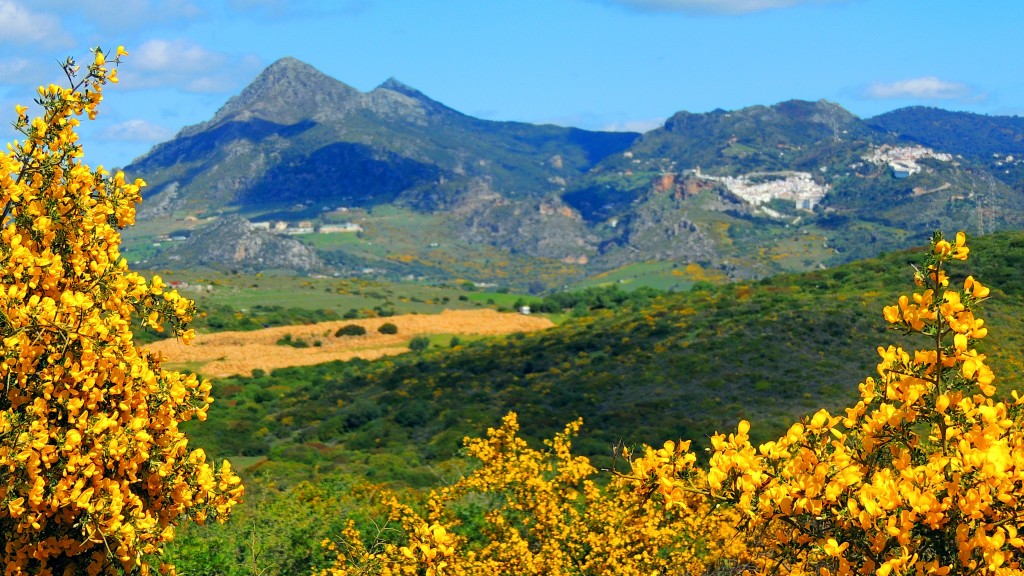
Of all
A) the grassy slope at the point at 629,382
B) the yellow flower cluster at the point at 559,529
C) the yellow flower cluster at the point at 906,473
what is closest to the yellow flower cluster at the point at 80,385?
the yellow flower cluster at the point at 906,473

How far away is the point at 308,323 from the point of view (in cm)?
13562

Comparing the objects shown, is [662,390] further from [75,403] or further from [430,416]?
[75,403]

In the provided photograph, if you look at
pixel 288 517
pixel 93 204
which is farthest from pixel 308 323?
pixel 93 204

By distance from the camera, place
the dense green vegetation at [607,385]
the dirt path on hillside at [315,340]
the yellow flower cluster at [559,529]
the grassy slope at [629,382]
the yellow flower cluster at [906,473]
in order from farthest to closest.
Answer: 1. the dirt path on hillside at [315,340]
2. the grassy slope at [629,382]
3. the dense green vegetation at [607,385]
4. the yellow flower cluster at [559,529]
5. the yellow flower cluster at [906,473]

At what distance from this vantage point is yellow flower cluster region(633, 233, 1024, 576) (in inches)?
222

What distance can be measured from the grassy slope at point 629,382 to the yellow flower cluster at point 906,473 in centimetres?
3676

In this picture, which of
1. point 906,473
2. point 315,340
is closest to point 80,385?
point 906,473

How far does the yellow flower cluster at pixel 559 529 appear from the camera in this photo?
17203mm

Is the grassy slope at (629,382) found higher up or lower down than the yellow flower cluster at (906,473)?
lower down

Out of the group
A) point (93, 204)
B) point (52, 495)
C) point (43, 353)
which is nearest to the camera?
point (52, 495)

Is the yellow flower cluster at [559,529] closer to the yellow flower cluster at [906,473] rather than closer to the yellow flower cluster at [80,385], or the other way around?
the yellow flower cluster at [80,385]

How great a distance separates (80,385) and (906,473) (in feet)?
20.3

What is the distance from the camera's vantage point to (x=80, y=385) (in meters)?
8.12

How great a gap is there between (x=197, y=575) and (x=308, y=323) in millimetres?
120242
